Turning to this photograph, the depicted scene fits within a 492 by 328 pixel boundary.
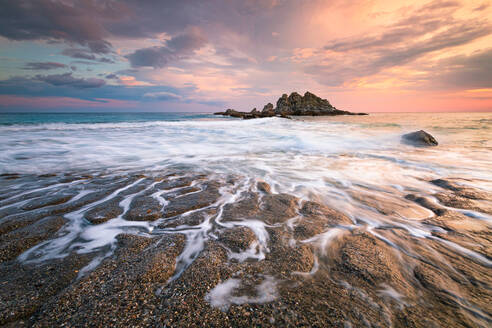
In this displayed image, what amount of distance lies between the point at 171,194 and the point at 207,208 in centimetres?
89

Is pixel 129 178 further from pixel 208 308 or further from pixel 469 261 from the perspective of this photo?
pixel 469 261

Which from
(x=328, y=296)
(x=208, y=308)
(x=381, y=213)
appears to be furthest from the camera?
(x=381, y=213)

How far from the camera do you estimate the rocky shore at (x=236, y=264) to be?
1339 millimetres

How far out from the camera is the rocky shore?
4.39 ft

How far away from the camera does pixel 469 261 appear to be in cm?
189

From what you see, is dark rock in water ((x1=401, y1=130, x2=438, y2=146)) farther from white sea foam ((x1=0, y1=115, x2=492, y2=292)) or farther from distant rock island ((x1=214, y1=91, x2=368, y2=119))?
distant rock island ((x1=214, y1=91, x2=368, y2=119))

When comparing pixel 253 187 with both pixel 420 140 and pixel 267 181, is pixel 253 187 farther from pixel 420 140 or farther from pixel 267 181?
pixel 420 140

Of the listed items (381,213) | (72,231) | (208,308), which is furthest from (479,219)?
(72,231)

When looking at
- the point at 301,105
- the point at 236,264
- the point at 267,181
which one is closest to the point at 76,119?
the point at 267,181

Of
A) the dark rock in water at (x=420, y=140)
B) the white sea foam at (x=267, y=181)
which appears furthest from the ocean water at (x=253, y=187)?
the dark rock in water at (x=420, y=140)

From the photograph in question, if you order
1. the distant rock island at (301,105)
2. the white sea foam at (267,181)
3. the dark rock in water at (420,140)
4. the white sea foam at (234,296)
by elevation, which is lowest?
the white sea foam at (267,181)

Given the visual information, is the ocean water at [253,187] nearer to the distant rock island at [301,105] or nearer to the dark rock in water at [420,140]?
the dark rock in water at [420,140]

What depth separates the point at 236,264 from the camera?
1.82 metres

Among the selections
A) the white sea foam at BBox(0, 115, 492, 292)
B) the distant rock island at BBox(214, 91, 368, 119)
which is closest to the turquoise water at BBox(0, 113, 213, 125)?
the white sea foam at BBox(0, 115, 492, 292)
